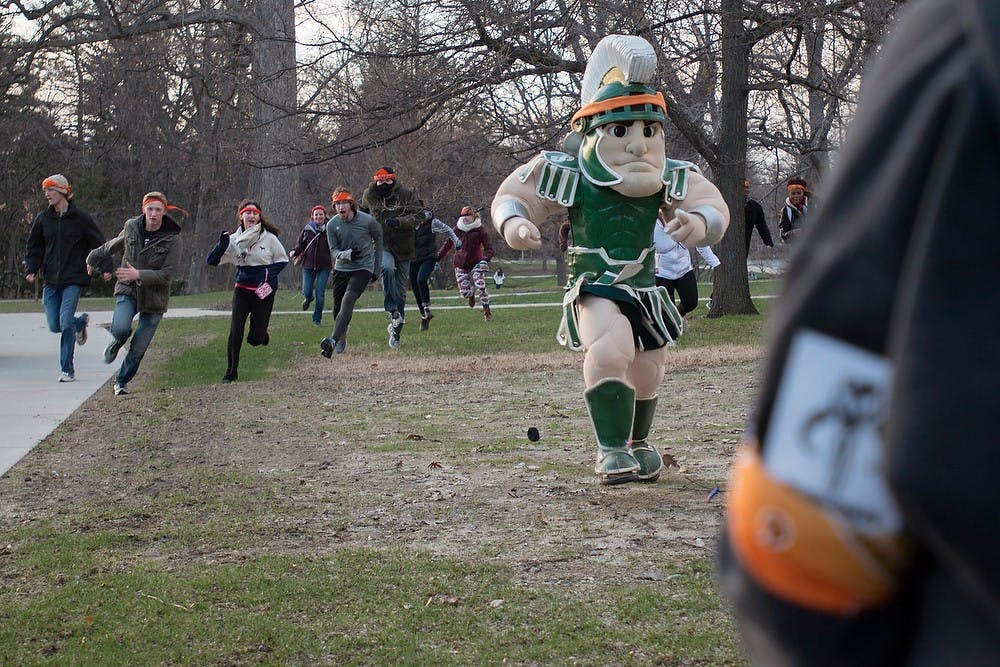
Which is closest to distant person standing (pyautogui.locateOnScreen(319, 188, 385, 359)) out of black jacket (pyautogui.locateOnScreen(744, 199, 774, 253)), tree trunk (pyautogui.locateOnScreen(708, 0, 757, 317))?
tree trunk (pyautogui.locateOnScreen(708, 0, 757, 317))

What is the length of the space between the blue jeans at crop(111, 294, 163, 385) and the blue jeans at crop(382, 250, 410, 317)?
4418 millimetres

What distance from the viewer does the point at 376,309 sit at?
83.8 ft

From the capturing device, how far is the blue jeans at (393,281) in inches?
614

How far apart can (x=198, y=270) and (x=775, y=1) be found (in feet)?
110

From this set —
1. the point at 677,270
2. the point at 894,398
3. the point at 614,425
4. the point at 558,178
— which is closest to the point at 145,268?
the point at 558,178

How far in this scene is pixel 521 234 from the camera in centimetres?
652

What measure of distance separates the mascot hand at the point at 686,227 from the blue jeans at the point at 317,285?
13.3 metres

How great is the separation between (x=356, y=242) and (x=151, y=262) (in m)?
3.69

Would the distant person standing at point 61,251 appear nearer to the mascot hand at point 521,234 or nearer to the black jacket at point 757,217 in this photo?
the mascot hand at point 521,234

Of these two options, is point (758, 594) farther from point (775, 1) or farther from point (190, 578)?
point (775, 1)

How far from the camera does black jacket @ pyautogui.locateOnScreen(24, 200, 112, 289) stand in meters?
12.2

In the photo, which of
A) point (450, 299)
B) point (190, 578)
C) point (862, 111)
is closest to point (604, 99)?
point (190, 578)

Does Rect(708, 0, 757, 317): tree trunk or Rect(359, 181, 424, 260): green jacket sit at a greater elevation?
Rect(708, 0, 757, 317): tree trunk

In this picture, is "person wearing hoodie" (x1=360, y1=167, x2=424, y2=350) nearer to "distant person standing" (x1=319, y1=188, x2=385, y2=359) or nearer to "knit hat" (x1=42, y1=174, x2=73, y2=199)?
"distant person standing" (x1=319, y1=188, x2=385, y2=359)
